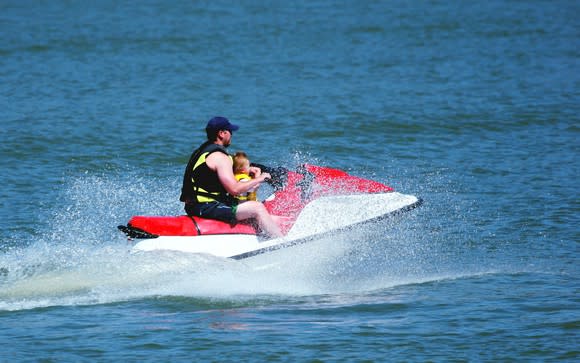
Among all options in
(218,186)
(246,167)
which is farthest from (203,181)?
(246,167)

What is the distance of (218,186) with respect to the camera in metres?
9.68

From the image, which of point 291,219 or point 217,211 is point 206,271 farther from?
point 291,219

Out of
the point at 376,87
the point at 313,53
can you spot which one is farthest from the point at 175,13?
the point at 376,87

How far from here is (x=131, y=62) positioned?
2738 cm

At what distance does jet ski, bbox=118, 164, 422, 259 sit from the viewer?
9578mm

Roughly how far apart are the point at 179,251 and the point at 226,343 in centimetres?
147

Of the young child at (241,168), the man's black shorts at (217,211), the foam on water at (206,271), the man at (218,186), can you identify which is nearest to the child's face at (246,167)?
the young child at (241,168)


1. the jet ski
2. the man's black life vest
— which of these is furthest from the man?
the jet ski

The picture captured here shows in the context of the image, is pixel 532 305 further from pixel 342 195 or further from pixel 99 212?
pixel 99 212

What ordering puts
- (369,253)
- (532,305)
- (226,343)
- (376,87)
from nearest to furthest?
1. (226,343)
2. (532,305)
3. (369,253)
4. (376,87)

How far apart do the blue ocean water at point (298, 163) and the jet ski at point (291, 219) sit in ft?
0.47

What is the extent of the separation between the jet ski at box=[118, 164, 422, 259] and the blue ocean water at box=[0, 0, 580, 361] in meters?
0.14

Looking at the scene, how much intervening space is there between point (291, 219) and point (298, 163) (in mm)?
5047

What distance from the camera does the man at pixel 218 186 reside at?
9.55 metres
